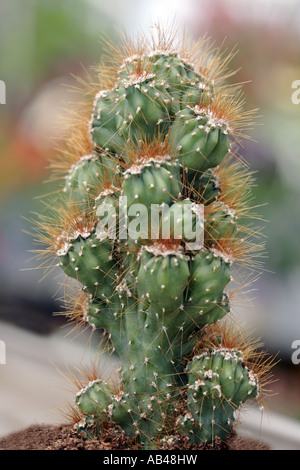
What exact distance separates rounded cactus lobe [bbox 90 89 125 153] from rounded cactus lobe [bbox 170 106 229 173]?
88mm

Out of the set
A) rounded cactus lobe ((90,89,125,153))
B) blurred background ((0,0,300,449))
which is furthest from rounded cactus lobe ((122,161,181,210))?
blurred background ((0,0,300,449))

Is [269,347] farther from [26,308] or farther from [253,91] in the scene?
[26,308]

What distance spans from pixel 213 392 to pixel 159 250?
0.20 metres

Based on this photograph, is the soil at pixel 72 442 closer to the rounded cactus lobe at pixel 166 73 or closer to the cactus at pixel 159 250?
the cactus at pixel 159 250

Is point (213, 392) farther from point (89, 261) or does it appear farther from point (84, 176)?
point (84, 176)

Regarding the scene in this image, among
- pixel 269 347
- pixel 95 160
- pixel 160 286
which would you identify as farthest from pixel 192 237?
pixel 269 347

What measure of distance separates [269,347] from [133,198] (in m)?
0.97

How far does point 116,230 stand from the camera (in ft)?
2.21

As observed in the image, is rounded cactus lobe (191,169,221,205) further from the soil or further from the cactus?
the soil

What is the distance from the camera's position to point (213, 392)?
645mm

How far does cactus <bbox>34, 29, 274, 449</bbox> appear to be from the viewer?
2.02 ft

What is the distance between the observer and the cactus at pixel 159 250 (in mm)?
614

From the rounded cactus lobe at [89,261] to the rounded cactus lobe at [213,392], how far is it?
0.55ft
